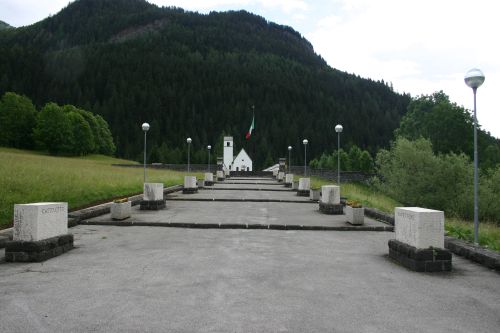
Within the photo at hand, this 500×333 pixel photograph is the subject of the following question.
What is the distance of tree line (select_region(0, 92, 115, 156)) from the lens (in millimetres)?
70062

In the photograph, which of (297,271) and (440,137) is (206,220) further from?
(440,137)

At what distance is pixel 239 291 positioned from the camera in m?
5.80

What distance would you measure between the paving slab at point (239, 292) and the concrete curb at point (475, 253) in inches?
7.7

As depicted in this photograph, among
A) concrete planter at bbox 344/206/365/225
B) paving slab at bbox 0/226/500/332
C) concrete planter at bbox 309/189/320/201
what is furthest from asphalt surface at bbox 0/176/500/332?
concrete planter at bbox 309/189/320/201

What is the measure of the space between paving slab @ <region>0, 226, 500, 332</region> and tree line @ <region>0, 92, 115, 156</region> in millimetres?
68831

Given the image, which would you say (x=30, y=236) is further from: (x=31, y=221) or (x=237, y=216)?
(x=237, y=216)

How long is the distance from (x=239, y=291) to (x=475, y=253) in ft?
17.3

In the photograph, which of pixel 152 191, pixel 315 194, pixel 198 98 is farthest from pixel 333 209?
pixel 198 98

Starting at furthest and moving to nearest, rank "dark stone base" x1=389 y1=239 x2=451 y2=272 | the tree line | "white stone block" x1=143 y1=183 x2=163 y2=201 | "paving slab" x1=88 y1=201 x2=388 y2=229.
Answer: the tree line
"white stone block" x1=143 y1=183 x2=163 y2=201
"paving slab" x1=88 y1=201 x2=388 y2=229
"dark stone base" x1=389 y1=239 x2=451 y2=272

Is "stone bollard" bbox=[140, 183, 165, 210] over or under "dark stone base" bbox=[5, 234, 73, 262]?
over

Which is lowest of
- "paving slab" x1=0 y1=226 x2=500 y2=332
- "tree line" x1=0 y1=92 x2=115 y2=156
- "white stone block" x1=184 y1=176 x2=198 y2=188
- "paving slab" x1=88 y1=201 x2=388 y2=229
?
"paving slab" x1=0 y1=226 x2=500 y2=332

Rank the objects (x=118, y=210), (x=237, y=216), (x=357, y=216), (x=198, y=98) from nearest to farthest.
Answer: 1. (x=357, y=216)
2. (x=118, y=210)
3. (x=237, y=216)
4. (x=198, y=98)

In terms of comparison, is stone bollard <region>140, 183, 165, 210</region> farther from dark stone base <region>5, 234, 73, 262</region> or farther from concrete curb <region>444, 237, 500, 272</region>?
concrete curb <region>444, 237, 500, 272</region>

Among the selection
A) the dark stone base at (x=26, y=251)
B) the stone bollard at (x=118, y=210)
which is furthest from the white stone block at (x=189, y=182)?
the dark stone base at (x=26, y=251)
